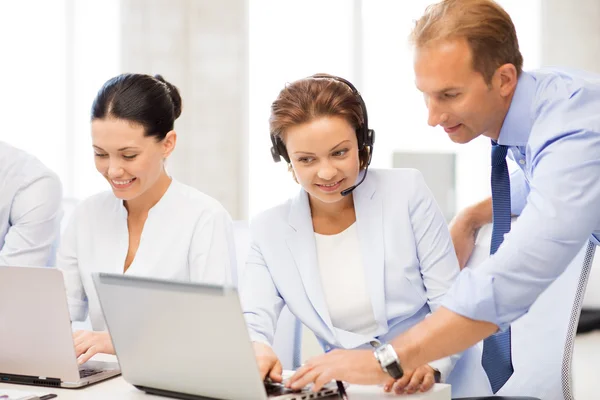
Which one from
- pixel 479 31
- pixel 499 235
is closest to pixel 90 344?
pixel 499 235

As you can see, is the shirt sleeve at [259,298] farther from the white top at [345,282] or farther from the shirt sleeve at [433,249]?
the shirt sleeve at [433,249]

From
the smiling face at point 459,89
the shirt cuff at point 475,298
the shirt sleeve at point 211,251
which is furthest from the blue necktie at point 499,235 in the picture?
the shirt sleeve at point 211,251

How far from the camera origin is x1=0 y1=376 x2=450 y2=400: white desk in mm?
1476

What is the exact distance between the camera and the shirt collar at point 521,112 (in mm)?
1675

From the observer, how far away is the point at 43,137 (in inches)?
181

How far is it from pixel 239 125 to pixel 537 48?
1.78 m

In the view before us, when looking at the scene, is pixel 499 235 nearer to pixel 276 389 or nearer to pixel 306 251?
pixel 306 251

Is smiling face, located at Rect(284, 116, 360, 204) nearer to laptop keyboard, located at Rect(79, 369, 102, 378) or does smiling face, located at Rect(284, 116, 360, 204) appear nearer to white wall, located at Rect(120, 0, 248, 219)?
laptop keyboard, located at Rect(79, 369, 102, 378)

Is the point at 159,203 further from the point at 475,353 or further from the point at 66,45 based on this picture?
the point at 66,45

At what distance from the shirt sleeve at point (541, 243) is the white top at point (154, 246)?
86cm

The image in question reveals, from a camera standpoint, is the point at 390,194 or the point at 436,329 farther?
the point at 390,194

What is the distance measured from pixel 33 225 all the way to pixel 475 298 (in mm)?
1538

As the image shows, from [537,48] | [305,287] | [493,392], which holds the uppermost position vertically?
[537,48]

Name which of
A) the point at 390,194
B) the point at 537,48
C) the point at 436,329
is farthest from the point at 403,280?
the point at 537,48
